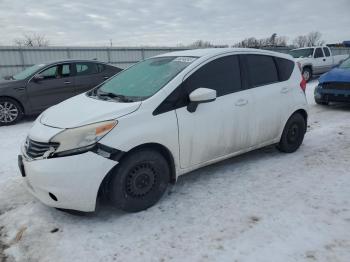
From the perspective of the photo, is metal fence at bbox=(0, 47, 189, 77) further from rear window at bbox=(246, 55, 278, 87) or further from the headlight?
the headlight

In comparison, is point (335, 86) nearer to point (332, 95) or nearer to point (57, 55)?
point (332, 95)

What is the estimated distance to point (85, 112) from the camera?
11.1 feet

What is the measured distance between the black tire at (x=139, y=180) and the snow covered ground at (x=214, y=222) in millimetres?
145

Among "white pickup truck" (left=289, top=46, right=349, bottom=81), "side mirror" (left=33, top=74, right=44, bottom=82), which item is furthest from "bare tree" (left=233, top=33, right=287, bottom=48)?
"side mirror" (left=33, top=74, right=44, bottom=82)

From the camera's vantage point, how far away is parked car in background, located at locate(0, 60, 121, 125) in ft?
25.9

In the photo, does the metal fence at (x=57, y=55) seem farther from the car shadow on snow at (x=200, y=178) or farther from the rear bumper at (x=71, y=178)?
the rear bumper at (x=71, y=178)

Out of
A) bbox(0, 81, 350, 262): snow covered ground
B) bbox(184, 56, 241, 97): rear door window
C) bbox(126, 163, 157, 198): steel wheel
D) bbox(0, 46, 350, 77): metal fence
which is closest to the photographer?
bbox(0, 81, 350, 262): snow covered ground

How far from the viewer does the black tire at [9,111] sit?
7.82 metres

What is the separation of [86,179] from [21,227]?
931 millimetres

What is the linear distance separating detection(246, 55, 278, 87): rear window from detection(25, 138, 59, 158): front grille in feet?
8.87

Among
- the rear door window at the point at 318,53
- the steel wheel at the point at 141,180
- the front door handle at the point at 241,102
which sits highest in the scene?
the rear door window at the point at 318,53

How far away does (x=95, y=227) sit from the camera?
3234 millimetres

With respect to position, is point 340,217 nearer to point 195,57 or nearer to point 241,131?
point 241,131

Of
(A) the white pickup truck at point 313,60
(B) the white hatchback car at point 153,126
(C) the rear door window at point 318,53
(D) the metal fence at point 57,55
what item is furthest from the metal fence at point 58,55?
(B) the white hatchback car at point 153,126
